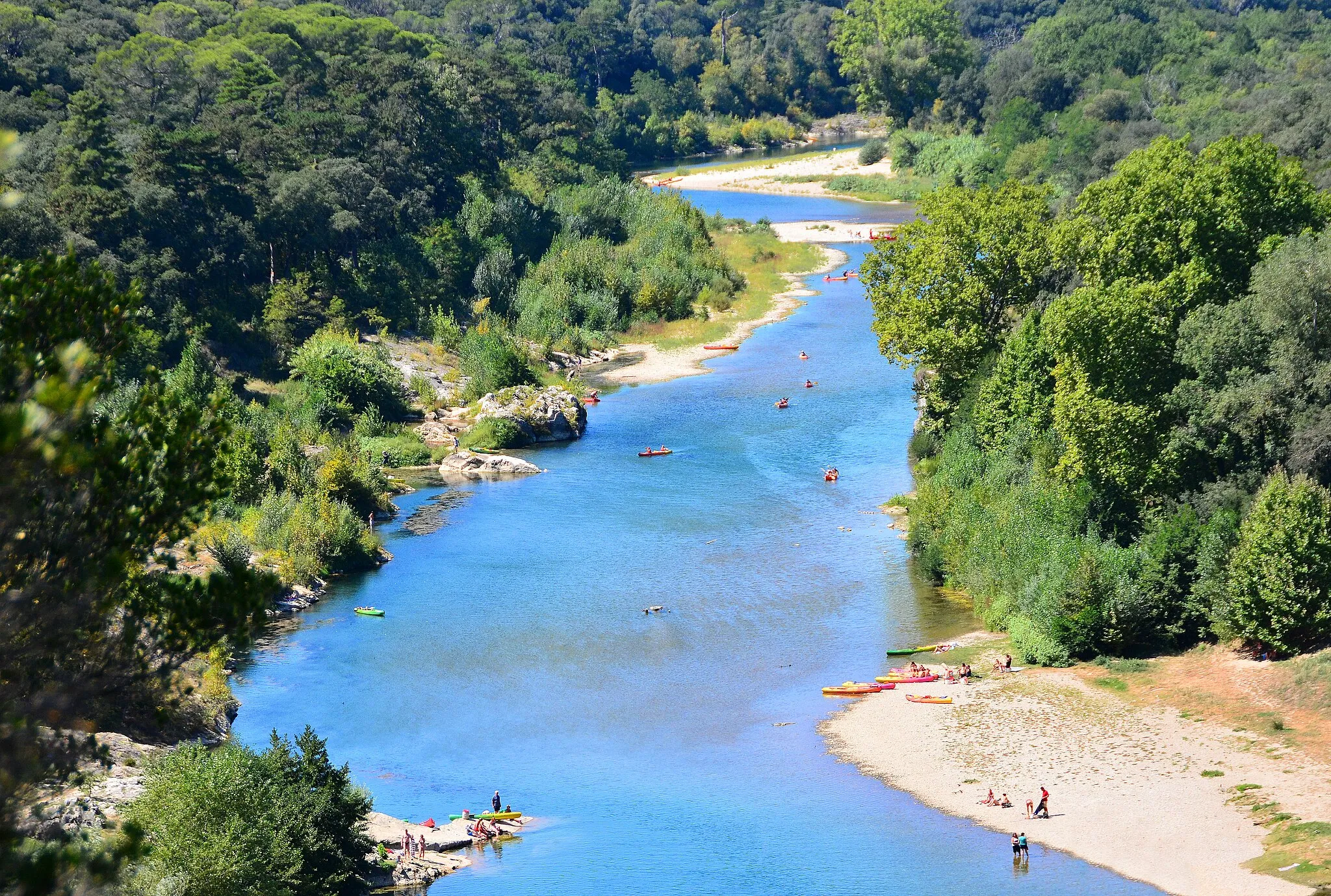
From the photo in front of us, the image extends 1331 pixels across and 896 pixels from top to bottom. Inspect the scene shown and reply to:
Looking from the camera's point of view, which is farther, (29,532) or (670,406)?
(670,406)

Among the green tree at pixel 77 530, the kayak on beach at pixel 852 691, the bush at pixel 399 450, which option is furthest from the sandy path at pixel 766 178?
the green tree at pixel 77 530

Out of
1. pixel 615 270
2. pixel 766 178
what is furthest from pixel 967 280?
pixel 766 178

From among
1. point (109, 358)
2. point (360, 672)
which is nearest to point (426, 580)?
point (360, 672)

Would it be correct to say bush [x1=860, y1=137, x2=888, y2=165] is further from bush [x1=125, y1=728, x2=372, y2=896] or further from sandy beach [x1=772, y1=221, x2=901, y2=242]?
Result: bush [x1=125, y1=728, x2=372, y2=896]

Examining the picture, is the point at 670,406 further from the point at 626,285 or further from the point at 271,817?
the point at 271,817

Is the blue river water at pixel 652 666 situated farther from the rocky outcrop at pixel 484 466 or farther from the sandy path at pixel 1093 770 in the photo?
the rocky outcrop at pixel 484 466

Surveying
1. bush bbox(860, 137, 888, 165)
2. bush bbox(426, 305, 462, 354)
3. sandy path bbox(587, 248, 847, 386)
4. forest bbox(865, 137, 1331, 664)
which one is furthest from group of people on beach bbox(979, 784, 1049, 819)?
bush bbox(860, 137, 888, 165)
